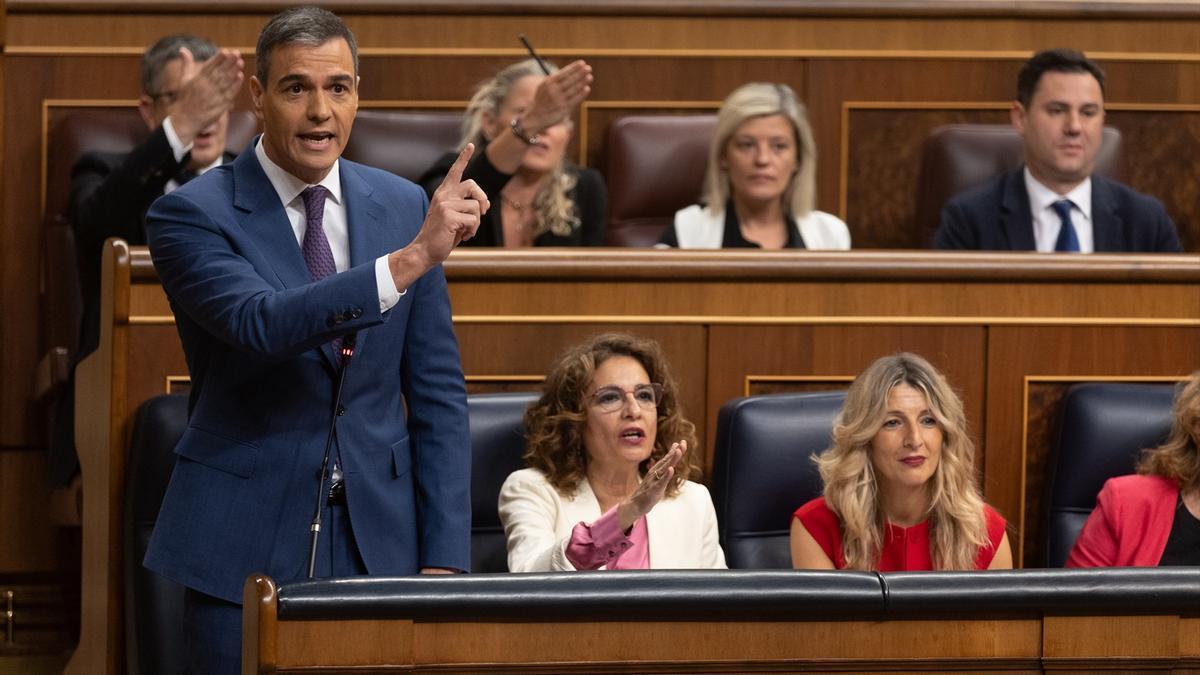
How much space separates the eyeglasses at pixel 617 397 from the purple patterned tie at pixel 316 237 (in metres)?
0.39

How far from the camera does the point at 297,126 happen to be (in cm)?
105

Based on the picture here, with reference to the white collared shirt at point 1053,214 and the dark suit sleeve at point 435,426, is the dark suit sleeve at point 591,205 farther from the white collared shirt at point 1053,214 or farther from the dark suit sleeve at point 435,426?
the dark suit sleeve at point 435,426

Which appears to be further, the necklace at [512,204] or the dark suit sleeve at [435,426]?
the necklace at [512,204]

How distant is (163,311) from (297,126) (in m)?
0.49

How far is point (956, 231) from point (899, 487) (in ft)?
1.98

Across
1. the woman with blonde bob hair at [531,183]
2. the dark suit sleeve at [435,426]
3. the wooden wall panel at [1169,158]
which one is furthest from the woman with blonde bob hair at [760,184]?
the dark suit sleeve at [435,426]

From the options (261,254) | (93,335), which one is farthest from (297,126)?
(93,335)

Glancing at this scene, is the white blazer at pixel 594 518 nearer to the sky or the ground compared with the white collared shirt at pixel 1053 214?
nearer to the ground

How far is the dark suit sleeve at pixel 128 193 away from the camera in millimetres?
1787

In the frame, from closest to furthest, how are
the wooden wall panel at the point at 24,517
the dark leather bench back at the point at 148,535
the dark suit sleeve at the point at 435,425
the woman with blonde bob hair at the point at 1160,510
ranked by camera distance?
the dark suit sleeve at the point at 435,425 → the dark leather bench back at the point at 148,535 → the woman with blonde bob hair at the point at 1160,510 → the wooden wall panel at the point at 24,517

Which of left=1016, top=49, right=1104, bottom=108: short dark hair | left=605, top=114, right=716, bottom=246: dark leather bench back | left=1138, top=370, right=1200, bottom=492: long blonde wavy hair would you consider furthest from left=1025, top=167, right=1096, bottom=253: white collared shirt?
left=1138, top=370, right=1200, bottom=492: long blonde wavy hair

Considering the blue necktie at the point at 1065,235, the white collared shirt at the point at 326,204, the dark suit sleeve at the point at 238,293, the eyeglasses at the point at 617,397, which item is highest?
the blue necktie at the point at 1065,235

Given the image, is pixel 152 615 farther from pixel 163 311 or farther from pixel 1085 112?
pixel 1085 112

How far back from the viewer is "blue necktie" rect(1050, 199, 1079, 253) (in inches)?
77.3
